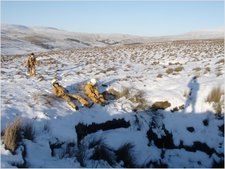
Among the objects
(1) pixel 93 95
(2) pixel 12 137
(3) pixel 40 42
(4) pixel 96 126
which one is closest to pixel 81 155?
(2) pixel 12 137

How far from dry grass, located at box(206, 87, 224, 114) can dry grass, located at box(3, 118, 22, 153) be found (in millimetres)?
6564

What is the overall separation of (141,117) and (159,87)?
2726mm

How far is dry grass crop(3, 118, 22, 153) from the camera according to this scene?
7883 millimetres

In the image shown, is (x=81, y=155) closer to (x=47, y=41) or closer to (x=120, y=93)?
(x=120, y=93)

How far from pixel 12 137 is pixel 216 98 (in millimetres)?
7040

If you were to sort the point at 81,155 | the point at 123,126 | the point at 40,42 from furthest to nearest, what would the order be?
the point at 40,42
the point at 123,126
the point at 81,155

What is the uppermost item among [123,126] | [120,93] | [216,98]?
[216,98]

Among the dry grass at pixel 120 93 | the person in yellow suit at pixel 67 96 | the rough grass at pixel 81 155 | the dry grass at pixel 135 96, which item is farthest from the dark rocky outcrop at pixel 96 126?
the dry grass at pixel 120 93

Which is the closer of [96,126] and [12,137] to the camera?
[12,137]

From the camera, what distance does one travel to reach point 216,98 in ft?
39.6

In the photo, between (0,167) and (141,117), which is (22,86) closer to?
(141,117)

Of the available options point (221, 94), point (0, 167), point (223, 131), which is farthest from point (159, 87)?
point (0, 167)

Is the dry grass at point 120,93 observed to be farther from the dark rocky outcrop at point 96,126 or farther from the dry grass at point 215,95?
the dry grass at point 215,95

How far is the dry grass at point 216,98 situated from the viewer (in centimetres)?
1185
